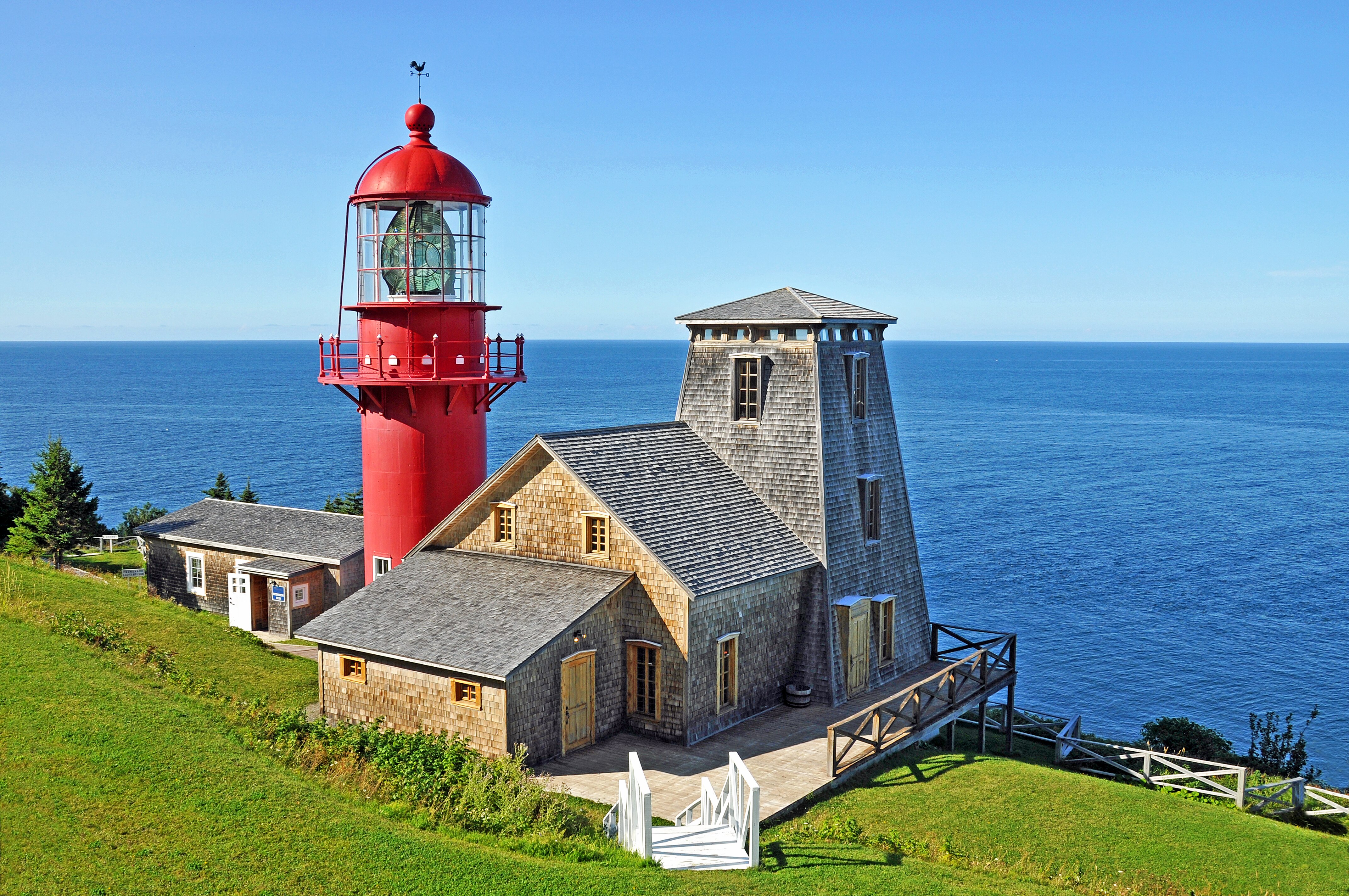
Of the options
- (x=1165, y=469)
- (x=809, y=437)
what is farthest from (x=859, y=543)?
(x=1165, y=469)

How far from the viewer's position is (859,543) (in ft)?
77.8

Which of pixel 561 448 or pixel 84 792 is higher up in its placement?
pixel 561 448

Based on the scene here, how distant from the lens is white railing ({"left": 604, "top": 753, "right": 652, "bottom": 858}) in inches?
543

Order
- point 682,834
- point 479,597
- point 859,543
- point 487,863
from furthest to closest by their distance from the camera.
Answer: point 859,543, point 479,597, point 682,834, point 487,863

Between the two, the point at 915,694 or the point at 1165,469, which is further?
the point at 1165,469

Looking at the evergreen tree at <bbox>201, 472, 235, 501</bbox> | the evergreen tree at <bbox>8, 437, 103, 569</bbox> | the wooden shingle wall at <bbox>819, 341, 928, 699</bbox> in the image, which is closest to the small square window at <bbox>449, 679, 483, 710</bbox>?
the wooden shingle wall at <bbox>819, 341, 928, 699</bbox>

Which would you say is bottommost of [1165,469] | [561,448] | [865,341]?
[1165,469]

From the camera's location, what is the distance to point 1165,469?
84.9 meters

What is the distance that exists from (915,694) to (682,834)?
766 cm

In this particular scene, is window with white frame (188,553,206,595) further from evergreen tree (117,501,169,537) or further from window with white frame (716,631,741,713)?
window with white frame (716,631,741,713)

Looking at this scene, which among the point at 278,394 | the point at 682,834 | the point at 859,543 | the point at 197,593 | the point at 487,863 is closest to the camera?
the point at 487,863

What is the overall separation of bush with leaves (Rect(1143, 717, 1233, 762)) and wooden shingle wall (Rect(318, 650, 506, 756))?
16.6m

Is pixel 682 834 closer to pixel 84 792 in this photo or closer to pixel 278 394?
pixel 84 792

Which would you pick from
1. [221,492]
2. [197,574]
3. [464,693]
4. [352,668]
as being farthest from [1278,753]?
[221,492]
